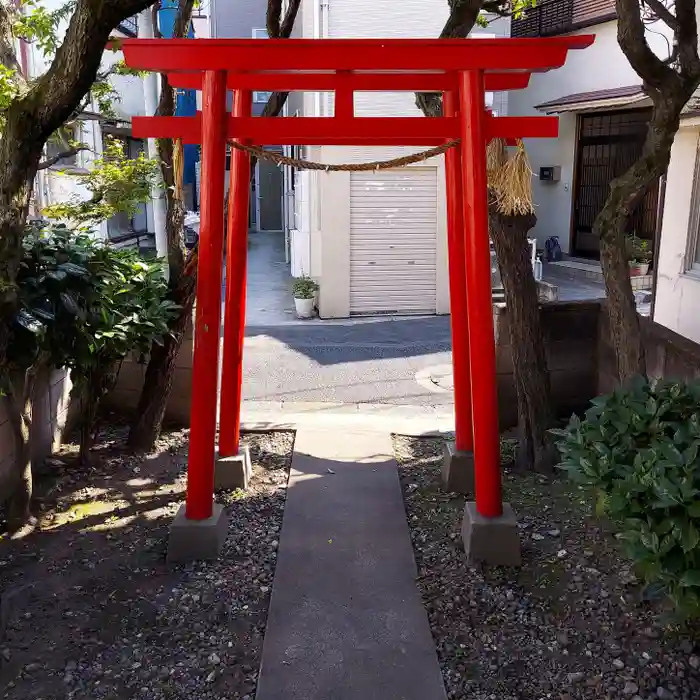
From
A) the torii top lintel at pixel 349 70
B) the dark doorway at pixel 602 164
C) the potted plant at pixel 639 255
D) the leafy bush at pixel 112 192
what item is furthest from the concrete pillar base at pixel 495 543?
the dark doorway at pixel 602 164

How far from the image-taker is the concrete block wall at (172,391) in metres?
Answer: 7.20

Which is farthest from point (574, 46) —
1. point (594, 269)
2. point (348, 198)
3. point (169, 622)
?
point (594, 269)

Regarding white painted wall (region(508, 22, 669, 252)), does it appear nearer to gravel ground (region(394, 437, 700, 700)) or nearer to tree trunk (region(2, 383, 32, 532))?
gravel ground (region(394, 437, 700, 700))

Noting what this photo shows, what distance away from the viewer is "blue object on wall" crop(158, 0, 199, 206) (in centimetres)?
1577

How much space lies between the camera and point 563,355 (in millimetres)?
7348

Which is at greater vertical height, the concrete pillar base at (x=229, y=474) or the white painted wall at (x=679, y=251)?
the white painted wall at (x=679, y=251)

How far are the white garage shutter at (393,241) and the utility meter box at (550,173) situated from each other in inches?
241

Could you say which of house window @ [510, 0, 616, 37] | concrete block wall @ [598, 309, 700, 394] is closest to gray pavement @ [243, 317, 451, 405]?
concrete block wall @ [598, 309, 700, 394]

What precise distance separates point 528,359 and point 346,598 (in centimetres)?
267

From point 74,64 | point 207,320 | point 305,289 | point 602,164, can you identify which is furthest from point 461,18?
point 602,164

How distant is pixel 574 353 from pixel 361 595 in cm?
392

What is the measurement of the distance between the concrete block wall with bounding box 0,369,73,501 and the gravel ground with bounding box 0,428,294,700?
0.77ft

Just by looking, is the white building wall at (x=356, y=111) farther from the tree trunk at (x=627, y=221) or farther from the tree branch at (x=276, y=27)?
the tree trunk at (x=627, y=221)

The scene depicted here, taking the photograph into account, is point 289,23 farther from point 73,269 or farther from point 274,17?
point 73,269
